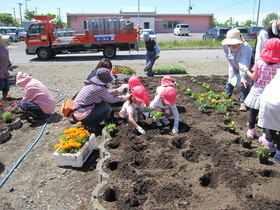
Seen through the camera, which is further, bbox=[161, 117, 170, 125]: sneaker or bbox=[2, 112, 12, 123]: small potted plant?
bbox=[2, 112, 12, 123]: small potted plant

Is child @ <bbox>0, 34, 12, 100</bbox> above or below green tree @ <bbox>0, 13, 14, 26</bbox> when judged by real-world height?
below

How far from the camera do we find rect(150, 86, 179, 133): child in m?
3.85

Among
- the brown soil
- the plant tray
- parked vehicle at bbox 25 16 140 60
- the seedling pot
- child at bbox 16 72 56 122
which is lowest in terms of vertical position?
the plant tray

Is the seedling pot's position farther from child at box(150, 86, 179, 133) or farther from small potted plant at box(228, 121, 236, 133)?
child at box(150, 86, 179, 133)

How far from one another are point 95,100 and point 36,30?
37.5 ft

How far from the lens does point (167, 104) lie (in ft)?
12.7

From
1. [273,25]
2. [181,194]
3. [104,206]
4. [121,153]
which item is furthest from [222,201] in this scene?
[273,25]

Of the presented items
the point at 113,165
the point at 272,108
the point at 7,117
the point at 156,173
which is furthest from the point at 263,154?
the point at 7,117

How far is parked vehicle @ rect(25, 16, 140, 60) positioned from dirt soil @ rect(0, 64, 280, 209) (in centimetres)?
1038

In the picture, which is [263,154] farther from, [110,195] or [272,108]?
[110,195]

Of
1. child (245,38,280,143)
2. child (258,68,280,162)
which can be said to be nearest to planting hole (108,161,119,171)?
child (258,68,280,162)

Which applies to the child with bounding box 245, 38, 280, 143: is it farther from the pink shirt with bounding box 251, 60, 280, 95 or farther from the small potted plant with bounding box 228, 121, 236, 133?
the small potted plant with bounding box 228, 121, 236, 133

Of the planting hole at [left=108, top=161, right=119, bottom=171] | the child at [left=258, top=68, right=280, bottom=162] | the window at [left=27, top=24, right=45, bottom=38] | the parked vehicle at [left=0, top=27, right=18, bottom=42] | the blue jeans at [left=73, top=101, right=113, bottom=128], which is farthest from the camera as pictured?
the parked vehicle at [left=0, top=27, right=18, bottom=42]

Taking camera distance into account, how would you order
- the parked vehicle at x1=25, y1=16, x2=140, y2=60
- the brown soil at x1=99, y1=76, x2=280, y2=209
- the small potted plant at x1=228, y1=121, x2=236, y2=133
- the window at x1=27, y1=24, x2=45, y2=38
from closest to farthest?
the brown soil at x1=99, y1=76, x2=280, y2=209, the small potted plant at x1=228, y1=121, x2=236, y2=133, the window at x1=27, y1=24, x2=45, y2=38, the parked vehicle at x1=25, y1=16, x2=140, y2=60
